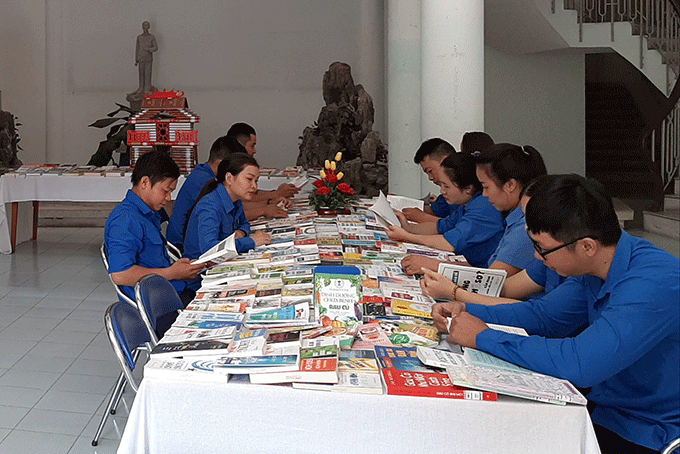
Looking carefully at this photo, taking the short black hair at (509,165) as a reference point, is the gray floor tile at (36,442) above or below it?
below

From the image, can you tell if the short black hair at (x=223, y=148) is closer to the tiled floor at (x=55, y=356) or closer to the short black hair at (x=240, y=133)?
the short black hair at (x=240, y=133)

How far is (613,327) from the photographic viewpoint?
1964mm

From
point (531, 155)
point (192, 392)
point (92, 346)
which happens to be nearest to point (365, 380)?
point (192, 392)

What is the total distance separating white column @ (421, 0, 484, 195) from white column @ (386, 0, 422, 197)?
2.51 m

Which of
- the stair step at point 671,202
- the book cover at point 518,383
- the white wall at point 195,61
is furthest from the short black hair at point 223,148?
the white wall at point 195,61

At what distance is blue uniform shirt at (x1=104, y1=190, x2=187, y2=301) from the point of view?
143 inches

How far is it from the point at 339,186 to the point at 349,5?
8.99 m

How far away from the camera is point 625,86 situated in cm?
1314

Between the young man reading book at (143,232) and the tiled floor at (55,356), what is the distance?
712 mm

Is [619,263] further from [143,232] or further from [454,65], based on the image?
[454,65]

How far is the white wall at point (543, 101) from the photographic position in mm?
11891

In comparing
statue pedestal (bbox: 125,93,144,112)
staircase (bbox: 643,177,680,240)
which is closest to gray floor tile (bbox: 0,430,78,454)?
staircase (bbox: 643,177,680,240)

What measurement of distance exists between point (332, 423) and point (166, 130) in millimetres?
6500

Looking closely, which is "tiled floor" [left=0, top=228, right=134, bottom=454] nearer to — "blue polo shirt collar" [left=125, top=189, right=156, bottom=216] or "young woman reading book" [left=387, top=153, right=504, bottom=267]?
"blue polo shirt collar" [left=125, top=189, right=156, bottom=216]
